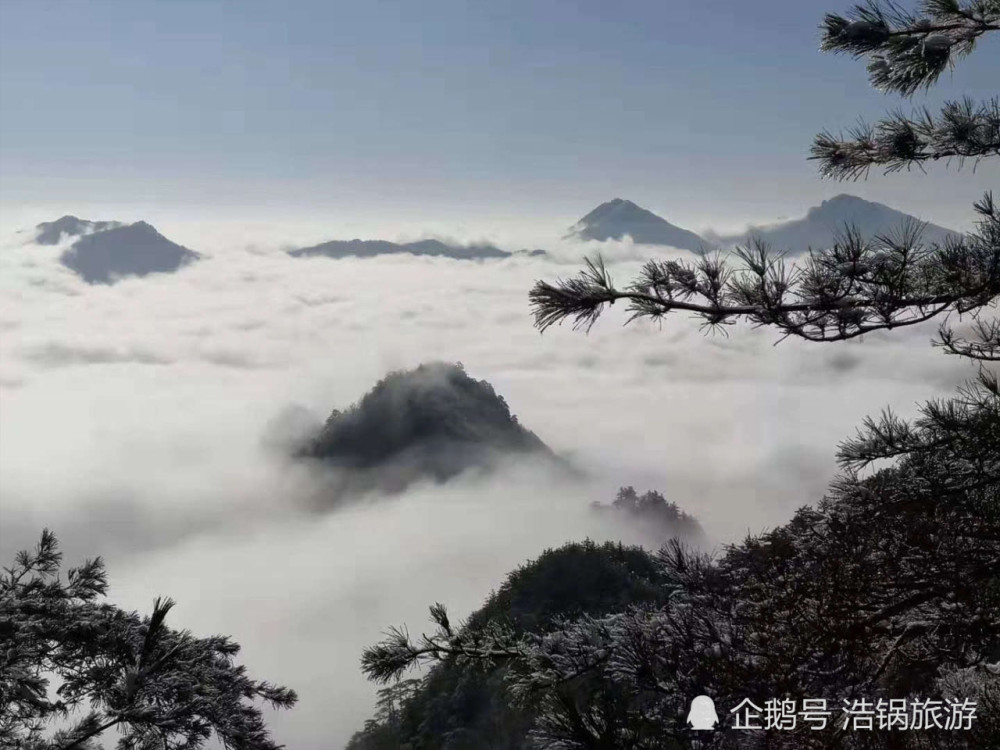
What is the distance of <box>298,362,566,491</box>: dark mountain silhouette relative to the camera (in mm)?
151875

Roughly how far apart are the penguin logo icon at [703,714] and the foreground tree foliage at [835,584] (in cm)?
7

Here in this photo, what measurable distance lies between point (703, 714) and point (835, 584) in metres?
1.50

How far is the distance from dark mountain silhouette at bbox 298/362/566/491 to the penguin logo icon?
143 metres

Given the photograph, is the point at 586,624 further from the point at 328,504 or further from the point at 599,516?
the point at 328,504

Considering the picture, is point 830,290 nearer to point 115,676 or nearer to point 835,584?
point 835,584

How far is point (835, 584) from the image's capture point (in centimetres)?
566

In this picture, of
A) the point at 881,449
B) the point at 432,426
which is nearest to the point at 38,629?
the point at 881,449

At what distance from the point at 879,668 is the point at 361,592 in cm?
17251

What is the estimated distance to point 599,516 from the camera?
139 meters

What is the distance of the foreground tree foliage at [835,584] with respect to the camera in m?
5.10

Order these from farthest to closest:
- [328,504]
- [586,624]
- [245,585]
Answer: [245,585]
[328,504]
[586,624]
